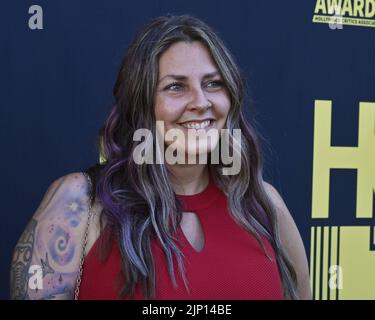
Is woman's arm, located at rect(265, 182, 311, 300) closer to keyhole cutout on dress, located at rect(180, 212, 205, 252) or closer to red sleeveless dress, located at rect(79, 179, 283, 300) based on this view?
red sleeveless dress, located at rect(79, 179, 283, 300)

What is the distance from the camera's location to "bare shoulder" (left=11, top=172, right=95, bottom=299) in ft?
4.76

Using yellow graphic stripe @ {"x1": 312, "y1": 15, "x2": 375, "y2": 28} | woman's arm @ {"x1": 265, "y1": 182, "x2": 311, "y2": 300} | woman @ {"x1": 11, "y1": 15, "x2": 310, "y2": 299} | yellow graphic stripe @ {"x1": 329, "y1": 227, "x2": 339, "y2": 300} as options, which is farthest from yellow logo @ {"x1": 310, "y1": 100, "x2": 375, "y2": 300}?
woman @ {"x1": 11, "y1": 15, "x2": 310, "y2": 299}

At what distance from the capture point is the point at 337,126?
2.59 metres

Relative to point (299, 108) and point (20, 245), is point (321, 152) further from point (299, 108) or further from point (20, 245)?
point (20, 245)

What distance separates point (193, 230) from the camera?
1.59 meters

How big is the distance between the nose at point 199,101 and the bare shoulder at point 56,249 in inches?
14.1

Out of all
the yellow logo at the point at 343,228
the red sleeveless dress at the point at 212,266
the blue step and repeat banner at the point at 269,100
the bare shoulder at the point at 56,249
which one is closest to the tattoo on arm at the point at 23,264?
the bare shoulder at the point at 56,249

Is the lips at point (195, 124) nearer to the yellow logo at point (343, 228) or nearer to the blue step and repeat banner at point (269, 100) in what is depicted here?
the blue step and repeat banner at point (269, 100)

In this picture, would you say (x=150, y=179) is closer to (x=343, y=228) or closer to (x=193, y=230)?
(x=193, y=230)

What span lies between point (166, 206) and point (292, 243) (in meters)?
0.48

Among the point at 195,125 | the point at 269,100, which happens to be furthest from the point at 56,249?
the point at 269,100

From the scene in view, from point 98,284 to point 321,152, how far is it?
1.41 m

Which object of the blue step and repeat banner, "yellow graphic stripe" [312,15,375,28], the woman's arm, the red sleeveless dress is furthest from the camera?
"yellow graphic stripe" [312,15,375,28]

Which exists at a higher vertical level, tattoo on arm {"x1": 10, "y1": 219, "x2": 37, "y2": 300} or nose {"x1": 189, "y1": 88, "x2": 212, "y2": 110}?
nose {"x1": 189, "y1": 88, "x2": 212, "y2": 110}
